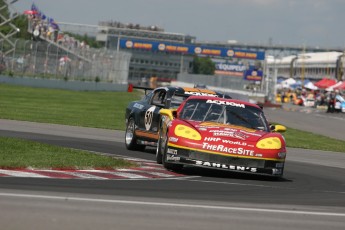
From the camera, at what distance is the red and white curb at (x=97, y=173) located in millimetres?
12234

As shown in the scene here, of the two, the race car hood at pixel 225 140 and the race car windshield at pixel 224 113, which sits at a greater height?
the race car windshield at pixel 224 113

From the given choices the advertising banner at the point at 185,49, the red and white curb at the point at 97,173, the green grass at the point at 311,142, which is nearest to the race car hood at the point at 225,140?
the red and white curb at the point at 97,173

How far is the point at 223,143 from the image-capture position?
14211 millimetres

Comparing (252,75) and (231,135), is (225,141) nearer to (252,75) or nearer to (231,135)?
(231,135)

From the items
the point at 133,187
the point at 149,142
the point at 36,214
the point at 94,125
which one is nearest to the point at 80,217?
the point at 36,214

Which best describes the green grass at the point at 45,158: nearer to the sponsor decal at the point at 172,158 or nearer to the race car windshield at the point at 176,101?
the sponsor decal at the point at 172,158

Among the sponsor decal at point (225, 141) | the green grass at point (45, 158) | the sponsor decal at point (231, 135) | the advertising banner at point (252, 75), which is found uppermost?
the advertising banner at point (252, 75)

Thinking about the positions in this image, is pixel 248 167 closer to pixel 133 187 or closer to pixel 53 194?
pixel 133 187

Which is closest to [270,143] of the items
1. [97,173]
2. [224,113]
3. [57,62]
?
[224,113]

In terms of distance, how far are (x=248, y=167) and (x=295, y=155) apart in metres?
7.59

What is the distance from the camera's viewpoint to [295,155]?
70.9 ft

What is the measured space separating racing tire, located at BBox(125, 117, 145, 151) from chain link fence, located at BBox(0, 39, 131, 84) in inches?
1485

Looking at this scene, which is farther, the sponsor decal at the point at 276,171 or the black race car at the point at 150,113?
the black race car at the point at 150,113

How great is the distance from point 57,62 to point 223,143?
46958 millimetres
